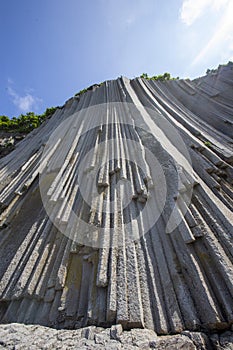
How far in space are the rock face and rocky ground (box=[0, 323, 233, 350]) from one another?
4cm

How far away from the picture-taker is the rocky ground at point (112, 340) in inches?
59.4

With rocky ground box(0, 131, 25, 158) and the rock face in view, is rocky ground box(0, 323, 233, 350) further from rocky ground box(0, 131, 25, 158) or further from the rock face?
rocky ground box(0, 131, 25, 158)

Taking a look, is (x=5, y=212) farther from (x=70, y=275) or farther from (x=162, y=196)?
(x=162, y=196)

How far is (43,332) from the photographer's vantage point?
71.1 inches

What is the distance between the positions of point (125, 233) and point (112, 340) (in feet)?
3.95

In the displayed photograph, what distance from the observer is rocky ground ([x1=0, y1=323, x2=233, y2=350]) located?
4.95 feet

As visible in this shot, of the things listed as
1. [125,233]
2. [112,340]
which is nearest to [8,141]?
[125,233]

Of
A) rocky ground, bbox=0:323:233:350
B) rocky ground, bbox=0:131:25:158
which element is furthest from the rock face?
rocky ground, bbox=0:131:25:158

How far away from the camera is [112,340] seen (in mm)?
1565

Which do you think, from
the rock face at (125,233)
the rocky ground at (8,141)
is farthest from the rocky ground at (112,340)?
the rocky ground at (8,141)

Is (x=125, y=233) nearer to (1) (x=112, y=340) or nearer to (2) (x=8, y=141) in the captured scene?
(1) (x=112, y=340)

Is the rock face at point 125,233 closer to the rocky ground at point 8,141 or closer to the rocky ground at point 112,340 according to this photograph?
the rocky ground at point 112,340

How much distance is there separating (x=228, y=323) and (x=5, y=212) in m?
4.01

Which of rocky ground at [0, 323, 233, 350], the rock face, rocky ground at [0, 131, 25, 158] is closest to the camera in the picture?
rocky ground at [0, 323, 233, 350]
